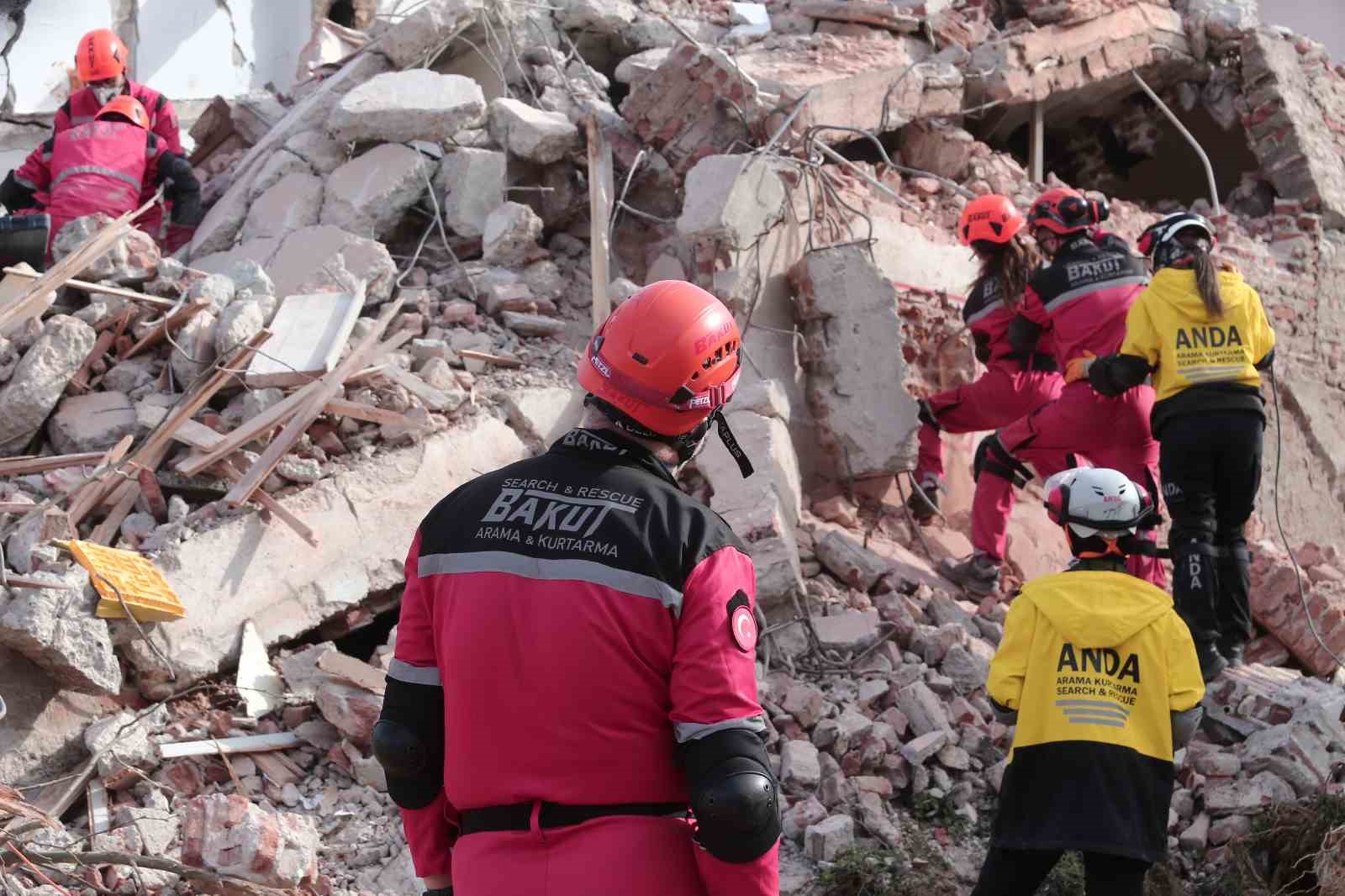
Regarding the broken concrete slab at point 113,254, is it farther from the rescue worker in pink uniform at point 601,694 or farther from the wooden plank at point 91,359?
the rescue worker in pink uniform at point 601,694

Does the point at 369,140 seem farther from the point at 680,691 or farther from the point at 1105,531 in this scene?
the point at 680,691

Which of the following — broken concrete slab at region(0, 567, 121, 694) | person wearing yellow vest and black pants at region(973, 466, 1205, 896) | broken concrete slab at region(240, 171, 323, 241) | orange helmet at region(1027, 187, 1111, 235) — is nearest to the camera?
person wearing yellow vest and black pants at region(973, 466, 1205, 896)

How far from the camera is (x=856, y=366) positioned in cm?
686

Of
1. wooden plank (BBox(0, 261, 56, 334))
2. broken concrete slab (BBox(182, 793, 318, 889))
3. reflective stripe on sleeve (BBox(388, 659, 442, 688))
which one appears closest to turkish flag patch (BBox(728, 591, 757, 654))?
reflective stripe on sleeve (BBox(388, 659, 442, 688))

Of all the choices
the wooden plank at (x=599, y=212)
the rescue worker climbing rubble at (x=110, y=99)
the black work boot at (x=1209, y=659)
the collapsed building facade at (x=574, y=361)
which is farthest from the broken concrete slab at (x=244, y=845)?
the rescue worker climbing rubble at (x=110, y=99)

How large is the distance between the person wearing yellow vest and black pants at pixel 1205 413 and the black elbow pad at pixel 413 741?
3747mm

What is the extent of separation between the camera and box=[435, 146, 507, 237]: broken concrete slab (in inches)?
277

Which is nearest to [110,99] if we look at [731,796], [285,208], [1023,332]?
[285,208]

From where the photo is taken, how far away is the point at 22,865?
12.4 feet

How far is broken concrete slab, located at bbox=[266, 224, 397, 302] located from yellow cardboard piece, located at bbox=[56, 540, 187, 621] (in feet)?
6.15

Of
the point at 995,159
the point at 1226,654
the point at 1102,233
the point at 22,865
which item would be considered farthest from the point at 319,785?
the point at 995,159

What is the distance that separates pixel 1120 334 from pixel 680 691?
4.49 meters

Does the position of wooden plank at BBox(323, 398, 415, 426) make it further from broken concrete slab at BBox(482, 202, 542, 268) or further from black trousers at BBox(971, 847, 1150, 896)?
black trousers at BBox(971, 847, 1150, 896)

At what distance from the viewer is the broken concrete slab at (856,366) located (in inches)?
267
